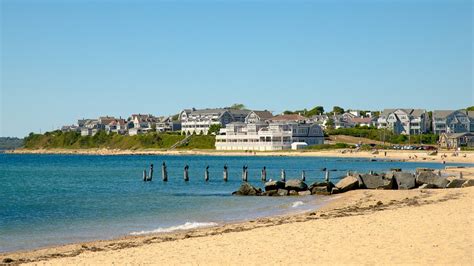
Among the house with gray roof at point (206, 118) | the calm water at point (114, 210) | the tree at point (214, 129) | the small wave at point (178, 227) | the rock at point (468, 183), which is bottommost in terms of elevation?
the calm water at point (114, 210)

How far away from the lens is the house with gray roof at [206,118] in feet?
615

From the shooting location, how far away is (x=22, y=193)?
5078 cm

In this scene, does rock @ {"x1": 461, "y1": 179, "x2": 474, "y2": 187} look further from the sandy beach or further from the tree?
the tree

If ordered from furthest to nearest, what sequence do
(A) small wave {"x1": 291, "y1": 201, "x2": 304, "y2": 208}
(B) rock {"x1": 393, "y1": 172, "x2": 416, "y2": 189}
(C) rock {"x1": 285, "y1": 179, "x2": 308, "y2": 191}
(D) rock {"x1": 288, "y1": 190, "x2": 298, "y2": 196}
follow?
(C) rock {"x1": 285, "y1": 179, "x2": 308, "y2": 191} < (D) rock {"x1": 288, "y1": 190, "x2": 298, "y2": 196} < (B) rock {"x1": 393, "y1": 172, "x2": 416, "y2": 189} < (A) small wave {"x1": 291, "y1": 201, "x2": 304, "y2": 208}

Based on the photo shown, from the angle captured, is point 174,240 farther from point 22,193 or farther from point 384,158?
point 384,158

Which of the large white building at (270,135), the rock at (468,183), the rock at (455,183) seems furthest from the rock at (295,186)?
the large white building at (270,135)

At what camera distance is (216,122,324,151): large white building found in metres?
151

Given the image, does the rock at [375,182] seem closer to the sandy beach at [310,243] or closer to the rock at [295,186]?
the rock at [295,186]

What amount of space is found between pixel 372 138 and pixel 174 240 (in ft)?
473

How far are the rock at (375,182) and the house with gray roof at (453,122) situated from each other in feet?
406

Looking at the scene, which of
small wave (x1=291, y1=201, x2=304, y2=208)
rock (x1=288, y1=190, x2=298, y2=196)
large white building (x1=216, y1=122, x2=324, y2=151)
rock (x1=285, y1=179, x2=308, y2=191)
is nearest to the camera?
small wave (x1=291, y1=201, x2=304, y2=208)

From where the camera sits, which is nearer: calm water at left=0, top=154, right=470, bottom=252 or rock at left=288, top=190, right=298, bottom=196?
calm water at left=0, top=154, right=470, bottom=252

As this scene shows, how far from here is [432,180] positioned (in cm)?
4184

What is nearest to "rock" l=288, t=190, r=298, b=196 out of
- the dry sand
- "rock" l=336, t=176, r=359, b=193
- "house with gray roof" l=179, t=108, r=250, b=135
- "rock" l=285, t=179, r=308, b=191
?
"rock" l=285, t=179, r=308, b=191
